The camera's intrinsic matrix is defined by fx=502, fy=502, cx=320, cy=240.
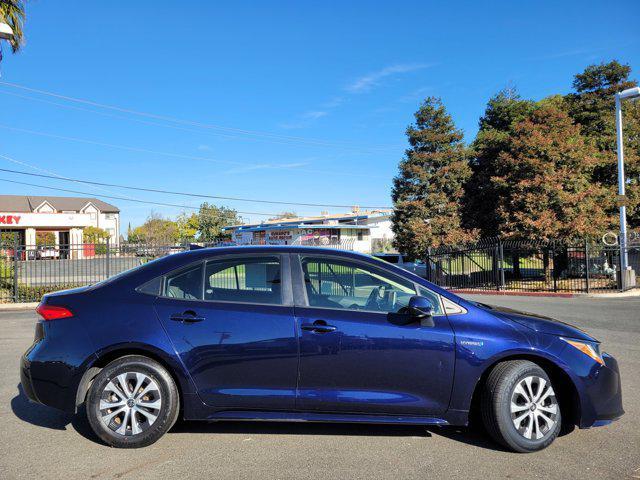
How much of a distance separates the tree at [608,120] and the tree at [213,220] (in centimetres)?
5819

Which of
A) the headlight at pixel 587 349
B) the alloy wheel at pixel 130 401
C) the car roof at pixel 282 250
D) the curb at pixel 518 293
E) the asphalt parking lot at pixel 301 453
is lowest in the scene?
the asphalt parking lot at pixel 301 453

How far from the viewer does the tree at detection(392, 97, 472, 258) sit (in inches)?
991

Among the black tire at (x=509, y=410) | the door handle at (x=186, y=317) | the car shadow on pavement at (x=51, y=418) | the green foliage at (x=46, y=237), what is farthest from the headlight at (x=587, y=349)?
the green foliage at (x=46, y=237)

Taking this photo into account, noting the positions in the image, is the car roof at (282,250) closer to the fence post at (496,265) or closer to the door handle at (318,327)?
the door handle at (318,327)

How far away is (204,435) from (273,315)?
1.27 meters

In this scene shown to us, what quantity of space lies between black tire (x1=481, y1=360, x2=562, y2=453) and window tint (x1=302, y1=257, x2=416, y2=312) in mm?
921

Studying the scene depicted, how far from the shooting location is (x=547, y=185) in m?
20.1

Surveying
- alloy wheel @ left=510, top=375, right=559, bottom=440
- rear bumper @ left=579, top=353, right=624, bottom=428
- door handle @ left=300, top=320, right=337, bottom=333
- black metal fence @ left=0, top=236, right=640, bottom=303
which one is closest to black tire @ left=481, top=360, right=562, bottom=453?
alloy wheel @ left=510, top=375, right=559, bottom=440

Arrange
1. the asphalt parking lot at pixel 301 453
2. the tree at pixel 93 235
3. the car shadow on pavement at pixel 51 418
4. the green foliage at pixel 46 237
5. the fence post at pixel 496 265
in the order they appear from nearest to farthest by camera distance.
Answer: the asphalt parking lot at pixel 301 453
the car shadow on pavement at pixel 51 418
the fence post at pixel 496 265
the green foliage at pixel 46 237
the tree at pixel 93 235

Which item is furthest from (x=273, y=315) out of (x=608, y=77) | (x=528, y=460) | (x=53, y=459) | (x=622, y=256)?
(x=608, y=77)

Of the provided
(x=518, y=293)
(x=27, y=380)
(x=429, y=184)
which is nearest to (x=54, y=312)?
(x=27, y=380)

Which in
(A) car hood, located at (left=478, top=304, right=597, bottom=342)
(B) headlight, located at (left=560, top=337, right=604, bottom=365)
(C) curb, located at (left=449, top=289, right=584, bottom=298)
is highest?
(A) car hood, located at (left=478, top=304, right=597, bottom=342)

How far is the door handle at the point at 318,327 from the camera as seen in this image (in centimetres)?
395

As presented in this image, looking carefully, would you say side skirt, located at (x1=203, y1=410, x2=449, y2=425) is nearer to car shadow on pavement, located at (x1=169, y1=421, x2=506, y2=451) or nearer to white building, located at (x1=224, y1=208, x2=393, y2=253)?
car shadow on pavement, located at (x1=169, y1=421, x2=506, y2=451)
